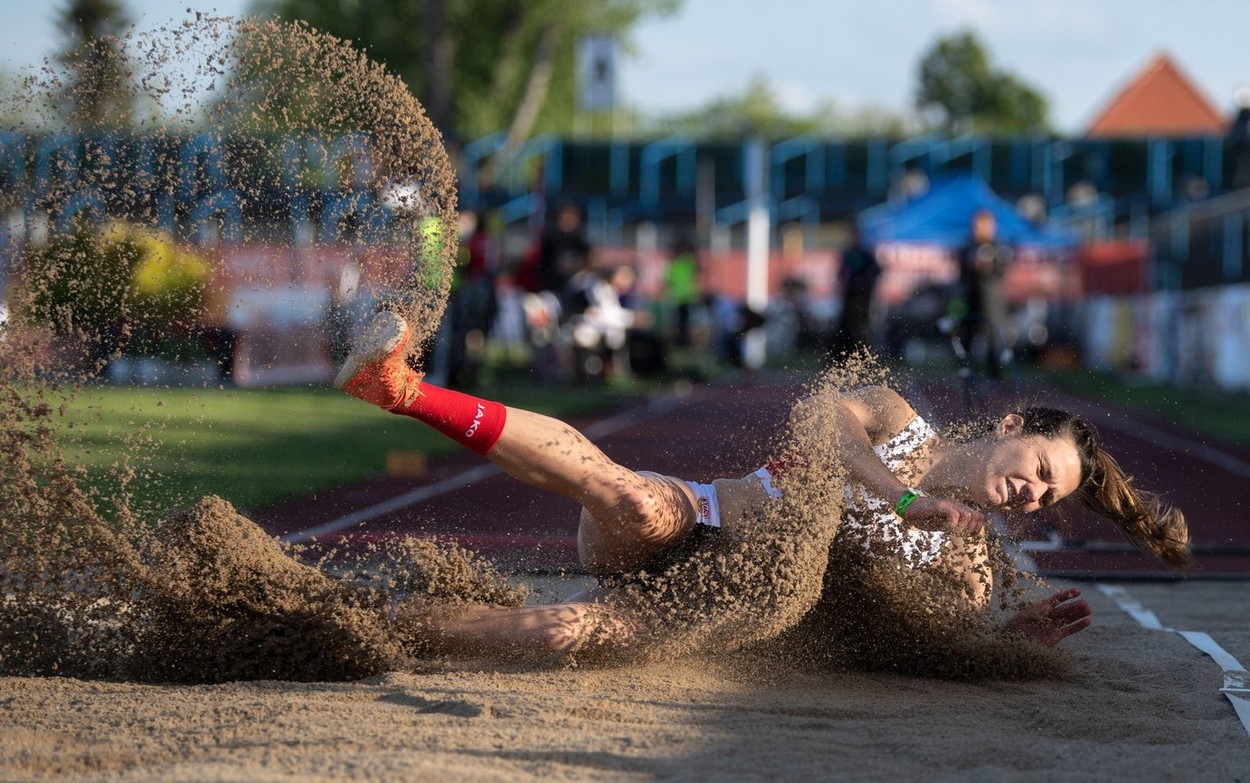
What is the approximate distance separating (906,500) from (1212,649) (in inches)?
60.3

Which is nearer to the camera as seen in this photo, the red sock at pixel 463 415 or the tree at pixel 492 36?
the red sock at pixel 463 415

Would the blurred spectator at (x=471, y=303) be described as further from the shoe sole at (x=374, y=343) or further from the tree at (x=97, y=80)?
the shoe sole at (x=374, y=343)

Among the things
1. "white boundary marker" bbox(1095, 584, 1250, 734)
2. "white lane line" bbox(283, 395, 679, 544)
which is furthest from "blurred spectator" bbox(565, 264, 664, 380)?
"white boundary marker" bbox(1095, 584, 1250, 734)

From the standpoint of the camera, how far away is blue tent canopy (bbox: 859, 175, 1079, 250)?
23.4 m

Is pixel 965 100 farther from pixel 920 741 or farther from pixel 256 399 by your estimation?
pixel 920 741

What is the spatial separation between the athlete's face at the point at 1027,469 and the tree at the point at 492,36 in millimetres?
41019

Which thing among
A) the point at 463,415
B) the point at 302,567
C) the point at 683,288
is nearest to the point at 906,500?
the point at 463,415

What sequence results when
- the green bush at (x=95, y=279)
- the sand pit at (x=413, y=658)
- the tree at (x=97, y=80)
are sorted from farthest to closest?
the tree at (x=97, y=80) → the green bush at (x=95, y=279) → the sand pit at (x=413, y=658)

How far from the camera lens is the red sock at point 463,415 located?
3.83 meters

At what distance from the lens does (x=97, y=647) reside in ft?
13.1

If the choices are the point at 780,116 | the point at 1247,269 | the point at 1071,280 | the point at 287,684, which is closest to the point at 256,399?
the point at 287,684

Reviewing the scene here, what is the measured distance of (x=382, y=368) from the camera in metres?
3.80

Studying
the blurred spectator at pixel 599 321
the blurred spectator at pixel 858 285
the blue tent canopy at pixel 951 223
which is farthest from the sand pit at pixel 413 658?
the blue tent canopy at pixel 951 223

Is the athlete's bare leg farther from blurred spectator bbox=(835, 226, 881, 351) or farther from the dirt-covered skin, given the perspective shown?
blurred spectator bbox=(835, 226, 881, 351)
